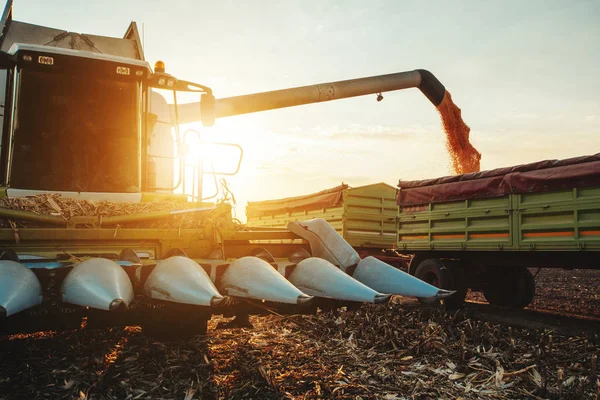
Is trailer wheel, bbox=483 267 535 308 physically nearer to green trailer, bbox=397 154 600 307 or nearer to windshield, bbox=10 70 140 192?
green trailer, bbox=397 154 600 307

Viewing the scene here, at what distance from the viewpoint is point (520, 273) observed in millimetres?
10906

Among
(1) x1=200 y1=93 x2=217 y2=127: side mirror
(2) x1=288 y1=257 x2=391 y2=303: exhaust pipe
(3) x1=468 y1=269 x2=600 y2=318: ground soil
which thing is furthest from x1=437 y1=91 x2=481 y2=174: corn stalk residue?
(2) x1=288 y1=257 x2=391 y2=303: exhaust pipe

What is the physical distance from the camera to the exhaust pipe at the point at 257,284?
4.08m

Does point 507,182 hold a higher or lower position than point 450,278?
higher

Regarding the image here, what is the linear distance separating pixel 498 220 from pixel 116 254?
760 cm

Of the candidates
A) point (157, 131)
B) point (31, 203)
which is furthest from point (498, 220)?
point (31, 203)

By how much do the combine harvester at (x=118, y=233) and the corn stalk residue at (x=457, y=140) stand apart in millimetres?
9716

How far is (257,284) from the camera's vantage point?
14.2 ft

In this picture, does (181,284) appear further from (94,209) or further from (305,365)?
(94,209)

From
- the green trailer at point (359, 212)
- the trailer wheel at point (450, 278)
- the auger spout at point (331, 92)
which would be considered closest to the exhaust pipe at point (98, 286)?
the trailer wheel at point (450, 278)

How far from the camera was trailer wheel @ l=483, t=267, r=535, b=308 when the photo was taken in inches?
425

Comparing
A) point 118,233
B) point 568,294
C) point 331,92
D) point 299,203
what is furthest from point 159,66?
point 568,294

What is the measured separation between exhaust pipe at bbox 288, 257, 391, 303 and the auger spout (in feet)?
28.9

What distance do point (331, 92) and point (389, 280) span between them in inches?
443
